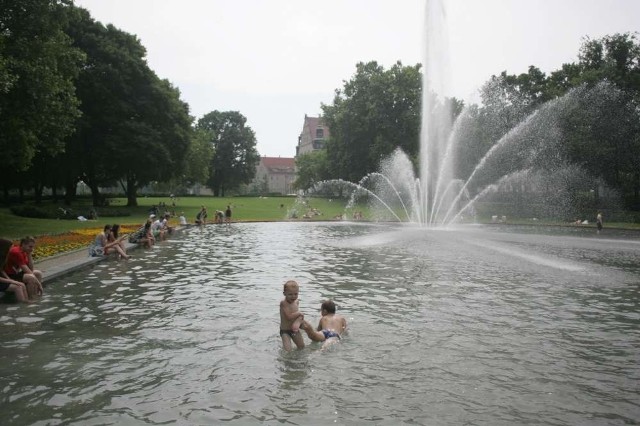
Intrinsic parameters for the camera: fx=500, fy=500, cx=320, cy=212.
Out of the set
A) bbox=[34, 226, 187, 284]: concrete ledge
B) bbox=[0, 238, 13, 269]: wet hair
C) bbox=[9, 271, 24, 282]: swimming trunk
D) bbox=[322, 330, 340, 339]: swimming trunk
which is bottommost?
bbox=[322, 330, 340, 339]: swimming trunk

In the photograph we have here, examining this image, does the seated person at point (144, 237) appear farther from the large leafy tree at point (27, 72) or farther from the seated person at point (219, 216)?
the seated person at point (219, 216)

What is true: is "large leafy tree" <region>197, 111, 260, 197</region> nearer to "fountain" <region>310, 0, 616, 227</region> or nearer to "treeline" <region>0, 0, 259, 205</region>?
"treeline" <region>0, 0, 259, 205</region>

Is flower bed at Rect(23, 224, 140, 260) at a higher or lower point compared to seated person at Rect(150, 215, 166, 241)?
lower

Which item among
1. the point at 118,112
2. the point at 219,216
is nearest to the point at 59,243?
the point at 219,216

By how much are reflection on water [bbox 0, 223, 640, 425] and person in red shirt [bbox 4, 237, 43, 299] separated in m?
0.44

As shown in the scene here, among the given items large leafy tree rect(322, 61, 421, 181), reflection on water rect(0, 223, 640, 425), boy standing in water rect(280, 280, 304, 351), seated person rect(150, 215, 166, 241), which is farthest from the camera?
large leafy tree rect(322, 61, 421, 181)

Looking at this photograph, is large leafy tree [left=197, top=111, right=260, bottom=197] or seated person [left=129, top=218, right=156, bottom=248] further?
large leafy tree [left=197, top=111, right=260, bottom=197]

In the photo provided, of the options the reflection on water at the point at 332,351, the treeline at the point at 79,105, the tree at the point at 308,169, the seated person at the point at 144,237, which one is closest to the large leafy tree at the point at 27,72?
the treeline at the point at 79,105

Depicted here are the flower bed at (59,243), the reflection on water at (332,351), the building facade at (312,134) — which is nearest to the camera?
the reflection on water at (332,351)

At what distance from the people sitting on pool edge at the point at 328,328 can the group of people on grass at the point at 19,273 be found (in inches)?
298

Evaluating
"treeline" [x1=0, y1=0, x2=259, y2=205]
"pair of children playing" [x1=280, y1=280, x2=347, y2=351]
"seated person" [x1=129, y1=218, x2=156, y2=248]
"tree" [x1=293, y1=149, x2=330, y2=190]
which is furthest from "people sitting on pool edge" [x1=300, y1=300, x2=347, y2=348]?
"tree" [x1=293, y1=149, x2=330, y2=190]

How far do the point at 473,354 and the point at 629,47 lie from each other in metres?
57.7

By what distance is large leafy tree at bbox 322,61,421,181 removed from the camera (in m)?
77.6

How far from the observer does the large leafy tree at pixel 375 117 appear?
255 ft
